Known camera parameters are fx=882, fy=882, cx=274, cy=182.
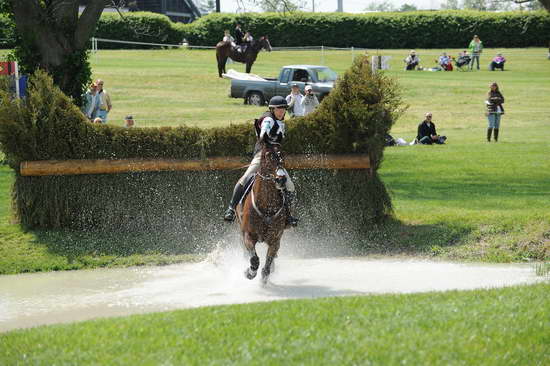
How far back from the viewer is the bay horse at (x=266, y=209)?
39.6 ft

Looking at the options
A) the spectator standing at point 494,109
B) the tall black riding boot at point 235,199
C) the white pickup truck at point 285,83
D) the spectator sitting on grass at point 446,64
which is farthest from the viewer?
the spectator sitting on grass at point 446,64

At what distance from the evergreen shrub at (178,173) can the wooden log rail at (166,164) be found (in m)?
0.12

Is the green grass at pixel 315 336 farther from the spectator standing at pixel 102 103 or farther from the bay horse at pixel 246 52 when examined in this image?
the bay horse at pixel 246 52

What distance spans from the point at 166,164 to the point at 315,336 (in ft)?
26.2

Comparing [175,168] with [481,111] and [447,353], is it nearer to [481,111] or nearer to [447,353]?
[447,353]

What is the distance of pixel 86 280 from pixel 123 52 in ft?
164

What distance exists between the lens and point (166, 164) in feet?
51.4

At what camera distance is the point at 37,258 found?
561 inches

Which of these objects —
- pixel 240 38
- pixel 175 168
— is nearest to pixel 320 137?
pixel 175 168

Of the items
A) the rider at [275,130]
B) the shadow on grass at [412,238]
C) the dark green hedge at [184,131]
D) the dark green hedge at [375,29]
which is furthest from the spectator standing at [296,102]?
the dark green hedge at [375,29]

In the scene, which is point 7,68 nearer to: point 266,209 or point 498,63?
point 266,209

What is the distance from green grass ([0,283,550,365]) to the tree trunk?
1088 centimetres

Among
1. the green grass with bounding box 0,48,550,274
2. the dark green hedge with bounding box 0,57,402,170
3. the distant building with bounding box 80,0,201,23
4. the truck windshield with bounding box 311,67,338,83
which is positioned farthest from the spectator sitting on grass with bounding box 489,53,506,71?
the dark green hedge with bounding box 0,57,402,170

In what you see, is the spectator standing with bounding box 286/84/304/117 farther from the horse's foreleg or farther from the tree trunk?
the horse's foreleg
